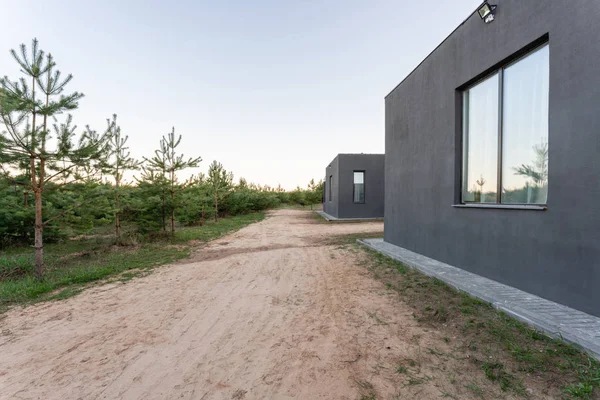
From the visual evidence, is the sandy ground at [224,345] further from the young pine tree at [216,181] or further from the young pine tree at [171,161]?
the young pine tree at [216,181]

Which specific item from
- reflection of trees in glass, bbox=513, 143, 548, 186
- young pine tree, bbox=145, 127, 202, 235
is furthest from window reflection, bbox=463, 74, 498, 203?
young pine tree, bbox=145, 127, 202, 235

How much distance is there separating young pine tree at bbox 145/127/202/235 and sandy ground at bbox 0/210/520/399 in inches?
227

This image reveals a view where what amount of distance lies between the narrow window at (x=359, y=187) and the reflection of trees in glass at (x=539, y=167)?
13898mm

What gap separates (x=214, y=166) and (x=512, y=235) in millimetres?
18117

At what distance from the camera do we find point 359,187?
695 inches

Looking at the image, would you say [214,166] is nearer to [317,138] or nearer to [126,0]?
[317,138]

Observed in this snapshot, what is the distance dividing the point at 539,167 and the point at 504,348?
249cm

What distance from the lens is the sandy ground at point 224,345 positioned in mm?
1943

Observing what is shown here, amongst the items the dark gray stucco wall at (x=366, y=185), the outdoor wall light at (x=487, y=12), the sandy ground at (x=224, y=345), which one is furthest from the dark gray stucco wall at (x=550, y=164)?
the dark gray stucco wall at (x=366, y=185)

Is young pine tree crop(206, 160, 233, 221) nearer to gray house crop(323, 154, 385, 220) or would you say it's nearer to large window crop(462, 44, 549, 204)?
gray house crop(323, 154, 385, 220)

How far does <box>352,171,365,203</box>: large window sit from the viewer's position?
57.6 feet

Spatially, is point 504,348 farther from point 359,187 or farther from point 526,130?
point 359,187

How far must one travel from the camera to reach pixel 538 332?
8.38ft

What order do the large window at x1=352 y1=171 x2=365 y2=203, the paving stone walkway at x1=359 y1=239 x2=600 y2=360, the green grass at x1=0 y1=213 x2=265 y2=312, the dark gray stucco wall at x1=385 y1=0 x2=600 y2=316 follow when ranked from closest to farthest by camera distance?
the paving stone walkway at x1=359 y1=239 x2=600 y2=360, the dark gray stucco wall at x1=385 y1=0 x2=600 y2=316, the green grass at x1=0 y1=213 x2=265 y2=312, the large window at x1=352 y1=171 x2=365 y2=203
